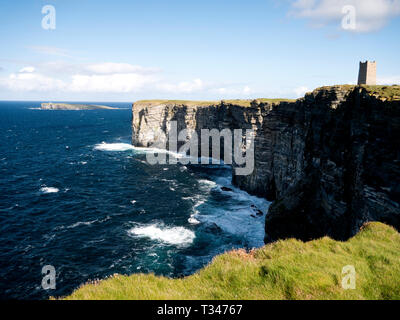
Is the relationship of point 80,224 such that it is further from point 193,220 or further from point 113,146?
point 113,146

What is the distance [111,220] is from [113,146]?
67036mm

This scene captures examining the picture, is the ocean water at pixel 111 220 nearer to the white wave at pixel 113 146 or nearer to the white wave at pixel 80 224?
the white wave at pixel 80 224

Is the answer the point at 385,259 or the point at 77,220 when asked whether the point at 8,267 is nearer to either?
the point at 77,220

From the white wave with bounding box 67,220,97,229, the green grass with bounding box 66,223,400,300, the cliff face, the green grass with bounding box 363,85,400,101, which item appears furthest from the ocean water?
the green grass with bounding box 363,85,400,101

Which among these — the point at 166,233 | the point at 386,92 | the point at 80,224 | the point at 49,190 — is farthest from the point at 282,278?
the point at 49,190

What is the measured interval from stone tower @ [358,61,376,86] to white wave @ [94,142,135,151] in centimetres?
8136

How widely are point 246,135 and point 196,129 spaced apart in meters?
34.9

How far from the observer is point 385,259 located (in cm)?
1059

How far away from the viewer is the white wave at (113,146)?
10039 centimetres

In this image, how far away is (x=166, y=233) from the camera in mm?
40094

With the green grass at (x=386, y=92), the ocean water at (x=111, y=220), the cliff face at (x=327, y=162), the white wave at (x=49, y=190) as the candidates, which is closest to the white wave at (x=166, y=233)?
the ocean water at (x=111, y=220)

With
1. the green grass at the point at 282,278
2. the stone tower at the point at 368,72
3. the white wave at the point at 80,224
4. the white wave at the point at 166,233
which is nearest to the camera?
the green grass at the point at 282,278

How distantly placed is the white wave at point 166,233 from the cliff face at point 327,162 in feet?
39.0

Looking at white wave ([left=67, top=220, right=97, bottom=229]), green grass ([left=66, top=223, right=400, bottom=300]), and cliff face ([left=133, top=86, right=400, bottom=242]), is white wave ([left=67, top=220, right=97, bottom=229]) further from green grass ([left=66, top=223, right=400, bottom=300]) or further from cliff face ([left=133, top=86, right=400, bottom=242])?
green grass ([left=66, top=223, right=400, bottom=300])
